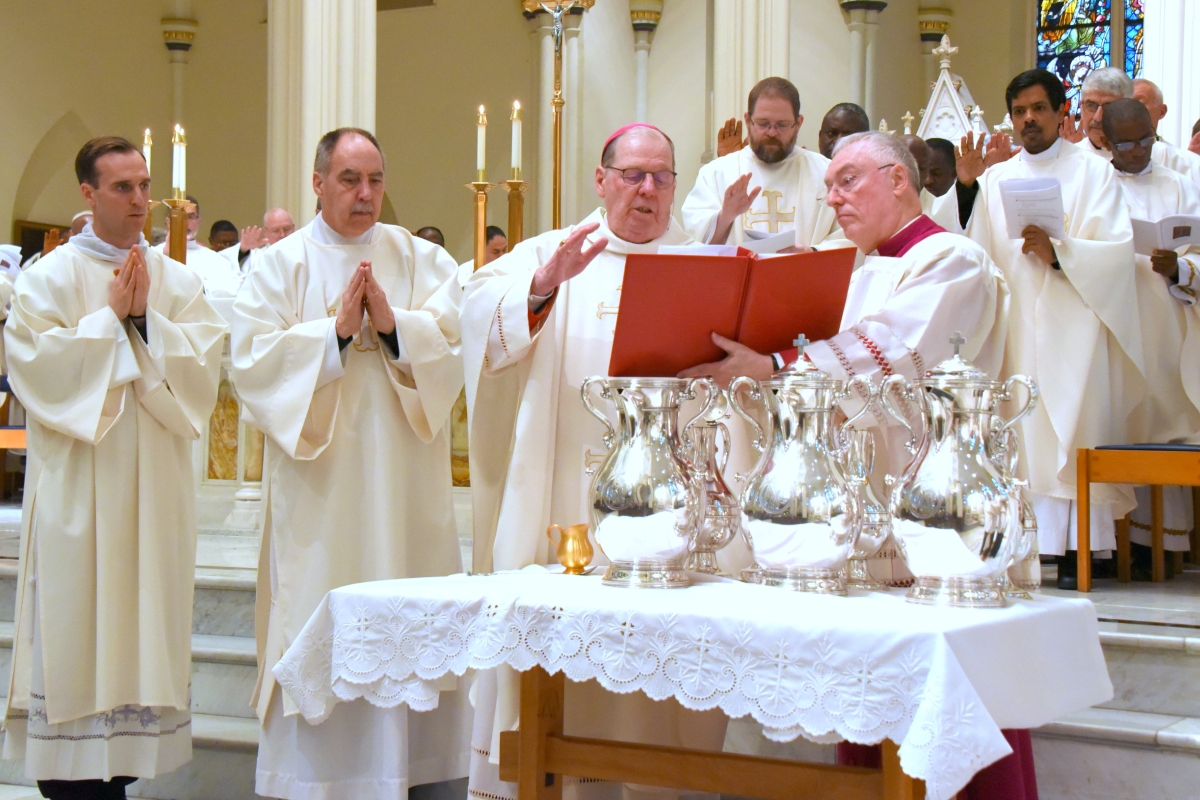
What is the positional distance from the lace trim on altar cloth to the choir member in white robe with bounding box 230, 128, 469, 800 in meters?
1.44

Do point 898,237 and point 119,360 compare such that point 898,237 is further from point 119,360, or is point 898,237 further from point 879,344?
point 119,360

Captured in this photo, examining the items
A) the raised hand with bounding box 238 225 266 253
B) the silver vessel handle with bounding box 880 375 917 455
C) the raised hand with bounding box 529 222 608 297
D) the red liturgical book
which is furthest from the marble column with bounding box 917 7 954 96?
the silver vessel handle with bounding box 880 375 917 455

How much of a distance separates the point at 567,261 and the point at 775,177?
3152mm

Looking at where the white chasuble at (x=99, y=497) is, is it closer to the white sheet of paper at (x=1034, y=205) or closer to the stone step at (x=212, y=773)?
the stone step at (x=212, y=773)

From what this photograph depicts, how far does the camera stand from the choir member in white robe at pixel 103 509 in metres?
4.36

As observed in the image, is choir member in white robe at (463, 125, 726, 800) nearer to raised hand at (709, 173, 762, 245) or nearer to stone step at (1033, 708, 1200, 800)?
raised hand at (709, 173, 762, 245)

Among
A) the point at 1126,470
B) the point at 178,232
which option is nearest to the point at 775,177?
the point at 1126,470

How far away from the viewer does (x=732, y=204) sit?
408cm

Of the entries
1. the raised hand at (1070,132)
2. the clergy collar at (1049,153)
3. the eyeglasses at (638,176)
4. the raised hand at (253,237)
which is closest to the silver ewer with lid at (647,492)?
the eyeglasses at (638,176)

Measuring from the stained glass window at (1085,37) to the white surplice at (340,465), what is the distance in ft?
33.8

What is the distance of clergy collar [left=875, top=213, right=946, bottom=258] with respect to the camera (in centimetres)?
344

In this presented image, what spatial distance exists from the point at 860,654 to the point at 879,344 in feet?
3.65

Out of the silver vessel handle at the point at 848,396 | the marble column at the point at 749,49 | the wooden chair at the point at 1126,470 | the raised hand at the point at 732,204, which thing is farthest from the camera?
the marble column at the point at 749,49

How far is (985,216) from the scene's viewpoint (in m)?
5.97
